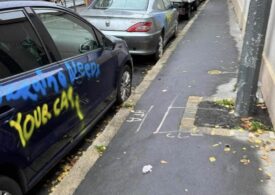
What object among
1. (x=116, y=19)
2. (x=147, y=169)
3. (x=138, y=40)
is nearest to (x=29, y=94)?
(x=147, y=169)

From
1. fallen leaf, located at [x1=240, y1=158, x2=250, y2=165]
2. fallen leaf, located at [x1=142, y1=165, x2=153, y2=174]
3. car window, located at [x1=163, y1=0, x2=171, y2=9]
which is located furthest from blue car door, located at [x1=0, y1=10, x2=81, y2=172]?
car window, located at [x1=163, y1=0, x2=171, y2=9]

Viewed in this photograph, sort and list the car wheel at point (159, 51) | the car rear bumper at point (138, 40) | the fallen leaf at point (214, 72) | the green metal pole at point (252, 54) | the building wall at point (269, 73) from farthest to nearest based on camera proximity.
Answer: the car wheel at point (159, 51)
the car rear bumper at point (138, 40)
the fallen leaf at point (214, 72)
the building wall at point (269, 73)
the green metal pole at point (252, 54)

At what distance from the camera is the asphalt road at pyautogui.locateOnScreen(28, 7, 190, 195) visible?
3.60m

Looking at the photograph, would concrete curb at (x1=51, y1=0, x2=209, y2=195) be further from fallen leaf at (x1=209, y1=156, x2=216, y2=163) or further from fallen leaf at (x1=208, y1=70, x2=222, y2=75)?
fallen leaf at (x1=209, y1=156, x2=216, y2=163)

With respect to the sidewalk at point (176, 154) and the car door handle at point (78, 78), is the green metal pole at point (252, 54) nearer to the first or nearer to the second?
the sidewalk at point (176, 154)

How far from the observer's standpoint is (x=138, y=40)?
7242 millimetres

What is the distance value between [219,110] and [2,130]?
3286 mm

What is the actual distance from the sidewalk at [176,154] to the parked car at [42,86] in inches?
20.2

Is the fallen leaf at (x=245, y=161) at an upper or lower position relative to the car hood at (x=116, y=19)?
lower

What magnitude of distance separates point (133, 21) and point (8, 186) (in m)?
5.14

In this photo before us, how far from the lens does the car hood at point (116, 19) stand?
7.26 metres

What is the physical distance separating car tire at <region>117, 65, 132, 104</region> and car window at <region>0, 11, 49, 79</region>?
1995 mm

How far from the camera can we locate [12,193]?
2.76m

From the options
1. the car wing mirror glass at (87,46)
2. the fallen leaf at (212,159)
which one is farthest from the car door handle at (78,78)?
the fallen leaf at (212,159)
